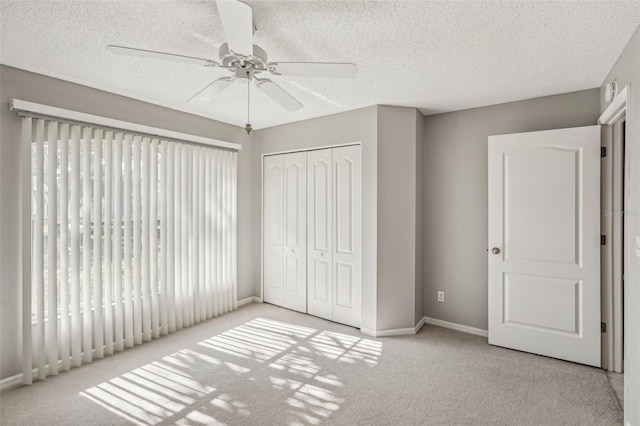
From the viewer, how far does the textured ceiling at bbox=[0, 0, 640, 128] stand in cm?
181

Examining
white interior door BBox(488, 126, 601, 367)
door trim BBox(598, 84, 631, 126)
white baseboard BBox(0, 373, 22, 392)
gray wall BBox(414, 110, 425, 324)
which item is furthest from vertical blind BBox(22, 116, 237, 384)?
door trim BBox(598, 84, 631, 126)

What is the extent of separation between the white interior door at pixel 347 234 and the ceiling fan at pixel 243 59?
5.28ft

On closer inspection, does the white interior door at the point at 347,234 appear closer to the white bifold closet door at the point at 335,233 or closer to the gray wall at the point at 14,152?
the white bifold closet door at the point at 335,233

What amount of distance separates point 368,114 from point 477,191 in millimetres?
1438

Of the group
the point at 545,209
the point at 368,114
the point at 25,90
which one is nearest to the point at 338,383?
the point at 545,209

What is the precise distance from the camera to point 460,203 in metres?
3.69

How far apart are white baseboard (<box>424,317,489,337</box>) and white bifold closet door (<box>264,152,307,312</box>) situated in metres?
1.53

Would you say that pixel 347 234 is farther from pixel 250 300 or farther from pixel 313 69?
pixel 313 69

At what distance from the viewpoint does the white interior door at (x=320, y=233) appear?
3971 mm

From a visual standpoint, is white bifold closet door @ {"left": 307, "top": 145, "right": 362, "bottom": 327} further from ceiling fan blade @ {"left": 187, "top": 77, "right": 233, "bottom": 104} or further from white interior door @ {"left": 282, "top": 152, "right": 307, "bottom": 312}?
ceiling fan blade @ {"left": 187, "top": 77, "right": 233, "bottom": 104}

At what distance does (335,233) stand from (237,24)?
8.88 feet

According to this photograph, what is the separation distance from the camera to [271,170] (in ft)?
14.8

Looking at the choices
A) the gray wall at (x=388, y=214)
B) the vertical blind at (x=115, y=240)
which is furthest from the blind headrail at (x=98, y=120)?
the gray wall at (x=388, y=214)

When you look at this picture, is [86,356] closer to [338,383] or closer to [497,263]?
[338,383]
